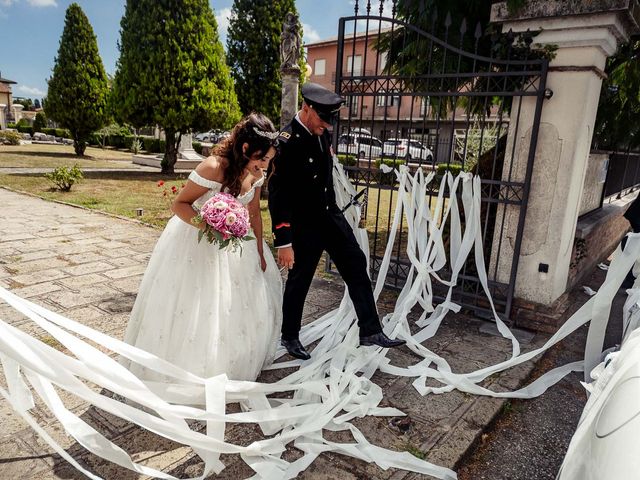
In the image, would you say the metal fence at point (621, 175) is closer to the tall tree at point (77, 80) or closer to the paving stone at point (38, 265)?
the paving stone at point (38, 265)

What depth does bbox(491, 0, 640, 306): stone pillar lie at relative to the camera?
393cm

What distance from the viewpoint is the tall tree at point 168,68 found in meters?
15.5

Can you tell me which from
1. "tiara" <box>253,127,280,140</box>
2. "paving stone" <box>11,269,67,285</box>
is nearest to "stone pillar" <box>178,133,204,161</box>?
"paving stone" <box>11,269,67,285</box>

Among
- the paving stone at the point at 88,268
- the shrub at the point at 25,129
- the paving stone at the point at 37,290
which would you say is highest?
the shrub at the point at 25,129

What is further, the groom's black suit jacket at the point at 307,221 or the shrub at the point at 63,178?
the shrub at the point at 63,178

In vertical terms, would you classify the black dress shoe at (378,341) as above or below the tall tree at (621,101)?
below

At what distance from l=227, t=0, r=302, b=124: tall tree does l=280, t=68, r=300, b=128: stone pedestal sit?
9164 mm

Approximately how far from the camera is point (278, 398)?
9.94 feet

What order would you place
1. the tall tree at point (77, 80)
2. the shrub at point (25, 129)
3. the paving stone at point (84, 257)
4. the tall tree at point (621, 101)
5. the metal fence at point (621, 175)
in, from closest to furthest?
the tall tree at point (621, 101) < the paving stone at point (84, 257) < the metal fence at point (621, 175) < the tall tree at point (77, 80) < the shrub at point (25, 129)

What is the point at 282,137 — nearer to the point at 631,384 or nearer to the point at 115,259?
the point at 631,384

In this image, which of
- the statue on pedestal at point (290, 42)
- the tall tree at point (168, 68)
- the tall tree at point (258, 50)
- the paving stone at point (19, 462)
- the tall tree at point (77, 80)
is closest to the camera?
the paving stone at point (19, 462)

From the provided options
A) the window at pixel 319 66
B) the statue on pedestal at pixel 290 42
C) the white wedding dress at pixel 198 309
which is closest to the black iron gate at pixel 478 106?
the white wedding dress at pixel 198 309

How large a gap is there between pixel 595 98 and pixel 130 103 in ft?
50.0

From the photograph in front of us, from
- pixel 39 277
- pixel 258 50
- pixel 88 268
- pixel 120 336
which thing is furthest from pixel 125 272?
pixel 258 50
